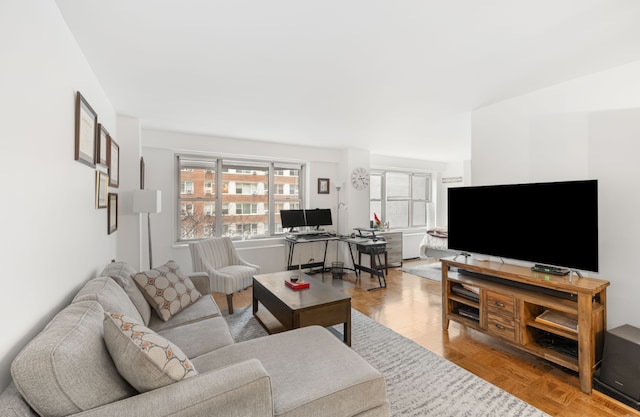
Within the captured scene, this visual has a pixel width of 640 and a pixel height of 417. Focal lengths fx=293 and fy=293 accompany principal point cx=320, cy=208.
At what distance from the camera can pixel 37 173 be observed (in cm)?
134

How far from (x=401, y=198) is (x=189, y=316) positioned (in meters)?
5.61

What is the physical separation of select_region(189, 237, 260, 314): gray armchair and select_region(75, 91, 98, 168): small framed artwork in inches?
68.0

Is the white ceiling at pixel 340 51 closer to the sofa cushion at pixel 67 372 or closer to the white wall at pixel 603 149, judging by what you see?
the white wall at pixel 603 149

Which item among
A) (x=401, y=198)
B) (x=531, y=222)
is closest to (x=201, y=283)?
(x=531, y=222)

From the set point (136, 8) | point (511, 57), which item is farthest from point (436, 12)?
point (136, 8)

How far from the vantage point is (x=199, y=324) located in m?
2.16

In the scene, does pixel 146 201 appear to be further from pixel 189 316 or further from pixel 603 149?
pixel 603 149

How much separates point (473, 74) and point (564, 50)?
1.84 feet

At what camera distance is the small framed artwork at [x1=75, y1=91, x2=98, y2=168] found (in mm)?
1846

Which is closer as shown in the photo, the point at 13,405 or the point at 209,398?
the point at 13,405

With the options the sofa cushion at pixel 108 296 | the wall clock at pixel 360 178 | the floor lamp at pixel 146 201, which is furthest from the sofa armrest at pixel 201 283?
the wall clock at pixel 360 178

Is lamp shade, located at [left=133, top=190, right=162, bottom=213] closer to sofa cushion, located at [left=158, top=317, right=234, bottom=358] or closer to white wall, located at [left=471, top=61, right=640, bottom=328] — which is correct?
sofa cushion, located at [left=158, top=317, right=234, bottom=358]

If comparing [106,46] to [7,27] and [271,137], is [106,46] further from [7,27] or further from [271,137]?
[271,137]

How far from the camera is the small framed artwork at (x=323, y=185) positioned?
5660 mm
